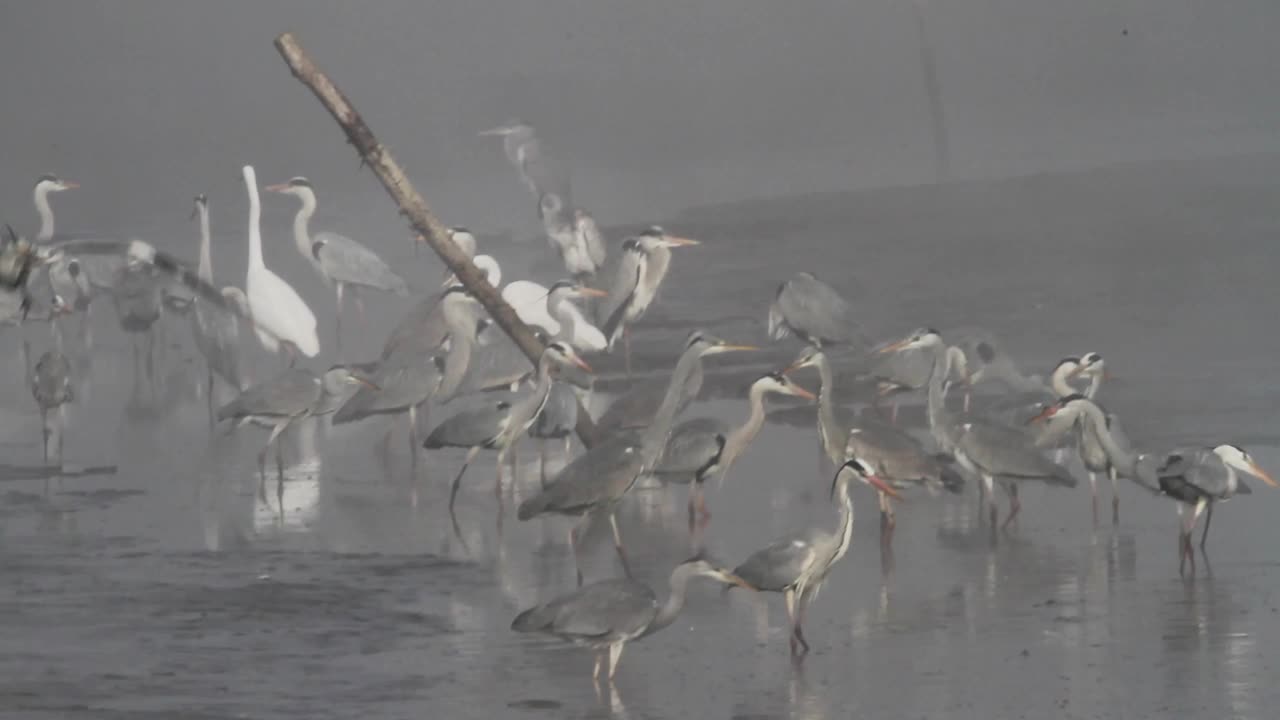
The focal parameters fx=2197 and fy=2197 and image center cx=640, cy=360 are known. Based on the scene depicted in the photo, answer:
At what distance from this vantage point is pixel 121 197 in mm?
21438

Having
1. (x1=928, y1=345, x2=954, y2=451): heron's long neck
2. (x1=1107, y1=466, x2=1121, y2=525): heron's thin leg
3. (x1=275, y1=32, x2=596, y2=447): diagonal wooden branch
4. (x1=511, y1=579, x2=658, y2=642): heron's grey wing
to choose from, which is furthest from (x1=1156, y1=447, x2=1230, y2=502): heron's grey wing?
(x1=275, y1=32, x2=596, y2=447): diagonal wooden branch

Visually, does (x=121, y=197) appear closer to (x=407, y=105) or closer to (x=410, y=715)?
(x=407, y=105)

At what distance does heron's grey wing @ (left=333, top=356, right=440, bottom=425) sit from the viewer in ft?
33.2

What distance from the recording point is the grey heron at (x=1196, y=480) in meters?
7.84

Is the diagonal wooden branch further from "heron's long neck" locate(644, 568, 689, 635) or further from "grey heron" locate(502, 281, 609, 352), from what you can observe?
"heron's long neck" locate(644, 568, 689, 635)

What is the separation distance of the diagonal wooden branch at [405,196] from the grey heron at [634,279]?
7.36 ft

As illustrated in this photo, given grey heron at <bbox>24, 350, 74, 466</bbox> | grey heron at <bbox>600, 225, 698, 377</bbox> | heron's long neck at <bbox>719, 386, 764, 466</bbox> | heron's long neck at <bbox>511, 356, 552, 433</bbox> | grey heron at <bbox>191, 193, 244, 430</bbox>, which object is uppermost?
grey heron at <bbox>600, 225, 698, 377</bbox>

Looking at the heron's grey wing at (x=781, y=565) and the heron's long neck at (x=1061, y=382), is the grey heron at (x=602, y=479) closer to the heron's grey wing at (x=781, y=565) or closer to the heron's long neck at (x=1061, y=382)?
the heron's grey wing at (x=781, y=565)

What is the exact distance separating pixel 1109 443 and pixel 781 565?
2.14 meters

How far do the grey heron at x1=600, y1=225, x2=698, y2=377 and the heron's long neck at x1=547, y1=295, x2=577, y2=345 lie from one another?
21cm

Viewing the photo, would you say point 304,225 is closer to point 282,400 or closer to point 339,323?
point 339,323

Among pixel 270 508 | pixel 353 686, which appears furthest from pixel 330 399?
pixel 353 686

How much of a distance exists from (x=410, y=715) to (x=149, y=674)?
98cm

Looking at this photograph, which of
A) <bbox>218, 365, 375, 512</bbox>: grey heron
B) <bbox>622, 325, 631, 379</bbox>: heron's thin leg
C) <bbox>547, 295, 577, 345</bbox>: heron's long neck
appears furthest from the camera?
<bbox>622, 325, 631, 379</bbox>: heron's thin leg
